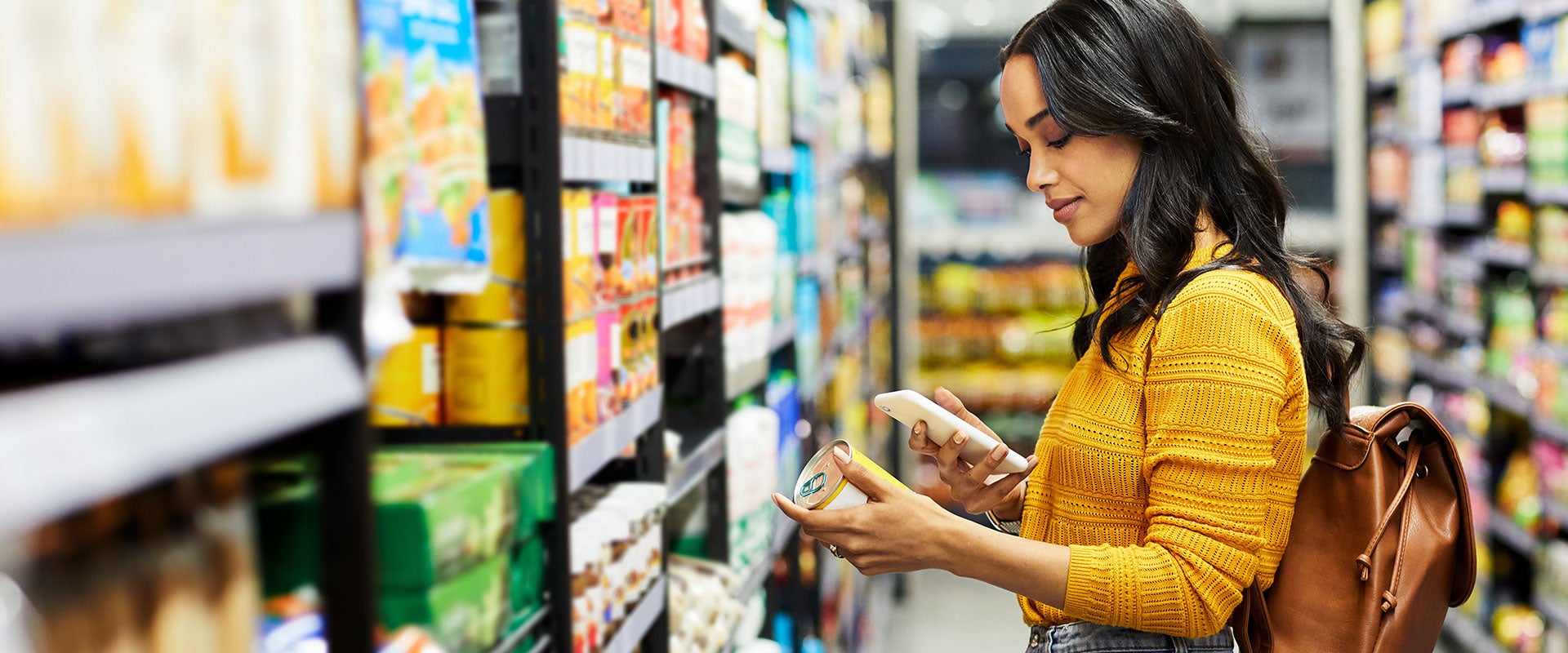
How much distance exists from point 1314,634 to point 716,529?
1373 mm

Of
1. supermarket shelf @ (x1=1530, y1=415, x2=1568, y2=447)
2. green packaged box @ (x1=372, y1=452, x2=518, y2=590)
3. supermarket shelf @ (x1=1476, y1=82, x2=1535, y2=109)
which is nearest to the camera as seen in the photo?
green packaged box @ (x1=372, y1=452, x2=518, y2=590)

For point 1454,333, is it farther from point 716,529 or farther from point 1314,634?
point 1314,634

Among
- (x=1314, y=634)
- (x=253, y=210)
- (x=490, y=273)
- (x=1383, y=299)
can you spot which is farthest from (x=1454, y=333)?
(x=253, y=210)

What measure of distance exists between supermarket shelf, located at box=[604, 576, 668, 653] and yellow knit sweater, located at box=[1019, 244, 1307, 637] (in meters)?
0.65

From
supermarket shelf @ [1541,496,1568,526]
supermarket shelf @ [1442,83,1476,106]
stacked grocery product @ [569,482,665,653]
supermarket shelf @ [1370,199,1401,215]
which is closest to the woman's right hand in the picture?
stacked grocery product @ [569,482,665,653]

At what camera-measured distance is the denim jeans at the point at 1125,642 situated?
152 centimetres

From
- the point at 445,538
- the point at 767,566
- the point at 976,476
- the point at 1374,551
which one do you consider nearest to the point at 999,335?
the point at 767,566

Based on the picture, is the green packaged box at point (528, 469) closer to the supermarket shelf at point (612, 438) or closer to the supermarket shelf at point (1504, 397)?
the supermarket shelf at point (612, 438)

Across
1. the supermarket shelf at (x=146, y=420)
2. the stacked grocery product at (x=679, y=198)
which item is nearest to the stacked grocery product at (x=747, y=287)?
the stacked grocery product at (x=679, y=198)

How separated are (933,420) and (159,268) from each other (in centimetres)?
113

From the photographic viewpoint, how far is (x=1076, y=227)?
5.12 feet

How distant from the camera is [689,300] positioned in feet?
7.84

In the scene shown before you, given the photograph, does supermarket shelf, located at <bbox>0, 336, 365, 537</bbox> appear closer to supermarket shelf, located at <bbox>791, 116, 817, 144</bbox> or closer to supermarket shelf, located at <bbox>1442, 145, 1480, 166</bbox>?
supermarket shelf, located at <bbox>791, 116, 817, 144</bbox>

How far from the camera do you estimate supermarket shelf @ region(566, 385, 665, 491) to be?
1.64 m
